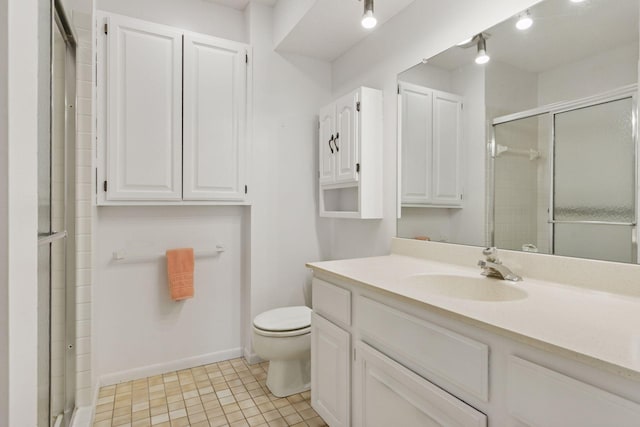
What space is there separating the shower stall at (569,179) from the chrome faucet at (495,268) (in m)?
0.14

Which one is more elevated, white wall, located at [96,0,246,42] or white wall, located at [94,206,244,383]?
white wall, located at [96,0,246,42]

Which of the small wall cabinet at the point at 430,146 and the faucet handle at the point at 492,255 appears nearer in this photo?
the faucet handle at the point at 492,255

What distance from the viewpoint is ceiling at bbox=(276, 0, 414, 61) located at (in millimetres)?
2008

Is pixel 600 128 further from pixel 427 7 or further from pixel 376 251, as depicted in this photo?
pixel 376 251

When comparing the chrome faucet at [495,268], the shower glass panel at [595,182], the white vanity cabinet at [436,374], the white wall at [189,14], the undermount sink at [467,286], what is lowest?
the white vanity cabinet at [436,374]

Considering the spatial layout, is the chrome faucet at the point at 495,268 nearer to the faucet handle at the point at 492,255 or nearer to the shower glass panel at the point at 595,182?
the faucet handle at the point at 492,255

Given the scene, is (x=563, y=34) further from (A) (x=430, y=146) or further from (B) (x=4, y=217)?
(B) (x=4, y=217)

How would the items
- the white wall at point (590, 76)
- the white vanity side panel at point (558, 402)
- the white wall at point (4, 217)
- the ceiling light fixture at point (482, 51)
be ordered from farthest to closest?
the ceiling light fixture at point (482, 51), the white wall at point (590, 76), the white vanity side panel at point (558, 402), the white wall at point (4, 217)

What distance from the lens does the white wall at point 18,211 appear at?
56 centimetres

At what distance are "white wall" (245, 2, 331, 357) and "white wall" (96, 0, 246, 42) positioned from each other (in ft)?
0.45

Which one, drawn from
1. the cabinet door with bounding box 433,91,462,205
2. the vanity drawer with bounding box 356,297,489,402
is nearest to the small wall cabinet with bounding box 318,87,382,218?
the cabinet door with bounding box 433,91,462,205

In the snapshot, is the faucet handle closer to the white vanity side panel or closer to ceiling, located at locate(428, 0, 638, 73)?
the white vanity side panel

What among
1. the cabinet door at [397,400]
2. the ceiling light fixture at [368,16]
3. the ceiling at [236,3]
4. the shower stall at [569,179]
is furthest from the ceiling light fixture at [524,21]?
the ceiling at [236,3]

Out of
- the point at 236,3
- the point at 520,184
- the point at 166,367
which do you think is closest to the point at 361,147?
the point at 520,184
